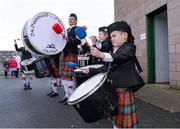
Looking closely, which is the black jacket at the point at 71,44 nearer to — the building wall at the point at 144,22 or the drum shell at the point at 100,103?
the drum shell at the point at 100,103

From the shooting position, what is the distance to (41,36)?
18.3 ft

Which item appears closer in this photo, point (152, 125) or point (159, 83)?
point (152, 125)

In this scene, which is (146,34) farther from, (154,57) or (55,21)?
(55,21)

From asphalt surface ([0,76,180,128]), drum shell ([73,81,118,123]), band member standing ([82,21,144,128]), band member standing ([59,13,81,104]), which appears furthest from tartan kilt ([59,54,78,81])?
drum shell ([73,81,118,123])

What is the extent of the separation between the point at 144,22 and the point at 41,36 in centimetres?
601

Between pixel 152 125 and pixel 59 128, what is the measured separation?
128 centimetres

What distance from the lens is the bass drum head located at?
5512 millimetres

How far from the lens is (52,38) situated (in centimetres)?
569

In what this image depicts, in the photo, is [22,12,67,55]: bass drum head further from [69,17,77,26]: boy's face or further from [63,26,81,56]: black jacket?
[69,17,77,26]: boy's face

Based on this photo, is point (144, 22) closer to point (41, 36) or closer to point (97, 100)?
point (41, 36)

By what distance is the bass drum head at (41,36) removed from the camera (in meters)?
5.51

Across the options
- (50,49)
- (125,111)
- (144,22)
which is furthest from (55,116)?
(144,22)

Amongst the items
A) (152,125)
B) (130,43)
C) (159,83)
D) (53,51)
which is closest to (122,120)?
(130,43)

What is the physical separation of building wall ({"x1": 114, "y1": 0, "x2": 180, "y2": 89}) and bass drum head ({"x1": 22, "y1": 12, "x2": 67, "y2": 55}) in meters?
3.80
